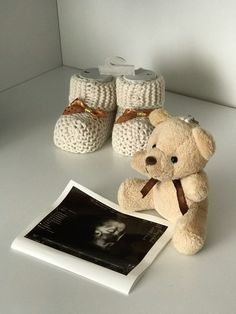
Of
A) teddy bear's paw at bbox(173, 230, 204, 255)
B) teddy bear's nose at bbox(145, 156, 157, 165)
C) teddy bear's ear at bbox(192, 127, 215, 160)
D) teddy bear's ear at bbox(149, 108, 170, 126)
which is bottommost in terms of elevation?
teddy bear's paw at bbox(173, 230, 204, 255)

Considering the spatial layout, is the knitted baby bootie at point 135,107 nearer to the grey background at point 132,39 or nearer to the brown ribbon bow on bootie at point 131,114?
the brown ribbon bow on bootie at point 131,114

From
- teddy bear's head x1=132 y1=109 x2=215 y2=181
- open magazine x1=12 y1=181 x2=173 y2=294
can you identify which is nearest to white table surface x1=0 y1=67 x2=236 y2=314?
open magazine x1=12 y1=181 x2=173 y2=294

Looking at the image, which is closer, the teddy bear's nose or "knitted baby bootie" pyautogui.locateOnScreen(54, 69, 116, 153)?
the teddy bear's nose

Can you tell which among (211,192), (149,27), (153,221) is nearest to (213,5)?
(149,27)

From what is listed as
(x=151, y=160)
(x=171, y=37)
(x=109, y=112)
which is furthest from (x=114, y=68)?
(x=151, y=160)

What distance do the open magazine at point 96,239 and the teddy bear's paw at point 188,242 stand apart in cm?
4

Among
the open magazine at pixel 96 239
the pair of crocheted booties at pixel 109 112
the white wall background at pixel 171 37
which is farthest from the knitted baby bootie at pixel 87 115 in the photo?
the white wall background at pixel 171 37

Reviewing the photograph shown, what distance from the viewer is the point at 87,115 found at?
1.13 meters

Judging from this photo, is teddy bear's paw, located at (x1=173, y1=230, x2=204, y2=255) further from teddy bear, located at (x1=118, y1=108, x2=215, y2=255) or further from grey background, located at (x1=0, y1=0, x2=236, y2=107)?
grey background, located at (x1=0, y1=0, x2=236, y2=107)

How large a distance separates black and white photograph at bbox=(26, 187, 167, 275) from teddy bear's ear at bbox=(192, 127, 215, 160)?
0.53 feet

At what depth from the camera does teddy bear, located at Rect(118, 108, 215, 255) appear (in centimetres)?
82

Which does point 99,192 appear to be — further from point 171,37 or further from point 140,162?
point 171,37

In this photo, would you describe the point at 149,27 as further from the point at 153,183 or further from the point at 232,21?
the point at 153,183

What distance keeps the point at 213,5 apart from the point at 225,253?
662 millimetres
